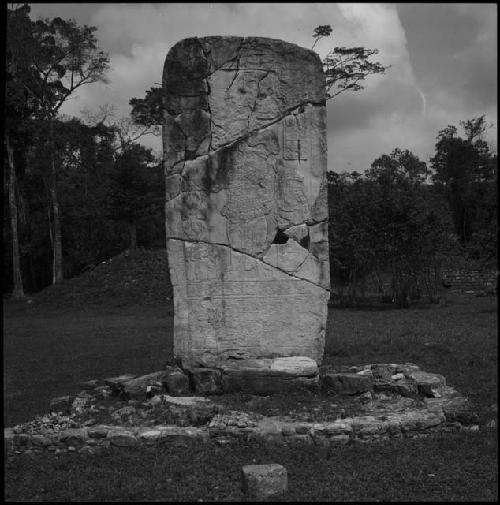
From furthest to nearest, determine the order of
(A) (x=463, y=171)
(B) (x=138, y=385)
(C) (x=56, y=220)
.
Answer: (A) (x=463, y=171)
(C) (x=56, y=220)
(B) (x=138, y=385)

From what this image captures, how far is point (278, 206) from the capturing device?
25.8 feet

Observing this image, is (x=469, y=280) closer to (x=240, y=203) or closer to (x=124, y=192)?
(x=124, y=192)

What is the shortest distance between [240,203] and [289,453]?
335 centimetres

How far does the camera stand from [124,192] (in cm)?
2912

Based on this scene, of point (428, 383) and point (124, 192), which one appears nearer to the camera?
point (428, 383)

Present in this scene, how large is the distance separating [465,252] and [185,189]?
18.5 m

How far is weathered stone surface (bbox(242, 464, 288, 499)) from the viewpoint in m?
4.82

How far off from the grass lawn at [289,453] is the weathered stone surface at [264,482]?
0.11 m

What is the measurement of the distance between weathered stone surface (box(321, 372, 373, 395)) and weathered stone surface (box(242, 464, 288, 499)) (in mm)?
2538

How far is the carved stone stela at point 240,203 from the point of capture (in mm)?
7793

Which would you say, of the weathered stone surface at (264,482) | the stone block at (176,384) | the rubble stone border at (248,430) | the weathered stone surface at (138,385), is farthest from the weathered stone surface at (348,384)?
the weathered stone surface at (264,482)

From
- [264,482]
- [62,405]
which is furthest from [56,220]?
[264,482]

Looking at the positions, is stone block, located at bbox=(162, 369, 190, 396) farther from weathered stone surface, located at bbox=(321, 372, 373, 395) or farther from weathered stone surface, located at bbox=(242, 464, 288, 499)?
weathered stone surface, located at bbox=(242, 464, 288, 499)

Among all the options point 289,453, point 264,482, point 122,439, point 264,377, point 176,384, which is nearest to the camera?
point 264,482
